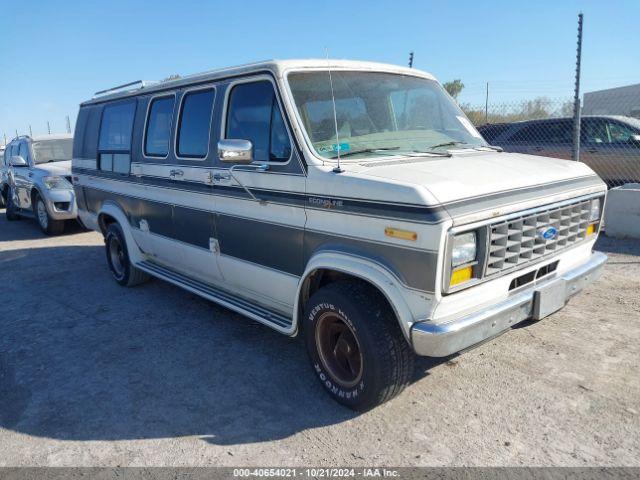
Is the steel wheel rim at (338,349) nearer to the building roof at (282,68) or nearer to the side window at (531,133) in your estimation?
the building roof at (282,68)

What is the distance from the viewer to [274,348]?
4555 mm

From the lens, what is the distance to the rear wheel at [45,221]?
10.2 metres

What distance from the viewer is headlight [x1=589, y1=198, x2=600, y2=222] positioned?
399 cm

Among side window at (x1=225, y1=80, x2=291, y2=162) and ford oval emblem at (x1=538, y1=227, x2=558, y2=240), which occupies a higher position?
side window at (x1=225, y1=80, x2=291, y2=162)

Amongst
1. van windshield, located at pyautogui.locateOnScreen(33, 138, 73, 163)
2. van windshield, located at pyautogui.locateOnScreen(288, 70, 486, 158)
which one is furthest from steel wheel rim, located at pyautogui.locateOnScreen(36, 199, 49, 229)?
van windshield, located at pyautogui.locateOnScreen(288, 70, 486, 158)

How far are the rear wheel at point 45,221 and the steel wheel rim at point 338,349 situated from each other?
8.32m

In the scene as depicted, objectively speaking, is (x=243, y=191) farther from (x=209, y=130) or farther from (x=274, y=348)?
(x=274, y=348)

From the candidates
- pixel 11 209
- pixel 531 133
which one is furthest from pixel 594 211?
pixel 11 209

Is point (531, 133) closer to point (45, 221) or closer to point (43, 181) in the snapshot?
point (43, 181)

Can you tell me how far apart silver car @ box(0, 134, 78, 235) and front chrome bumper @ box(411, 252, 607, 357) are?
29.4ft

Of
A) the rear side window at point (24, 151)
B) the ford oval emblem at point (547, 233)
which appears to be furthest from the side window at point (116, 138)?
the rear side window at point (24, 151)

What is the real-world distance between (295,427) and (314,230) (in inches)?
51.4

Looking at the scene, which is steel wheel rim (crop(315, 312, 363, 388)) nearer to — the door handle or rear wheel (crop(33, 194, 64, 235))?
the door handle

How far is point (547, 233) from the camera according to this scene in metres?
3.49
